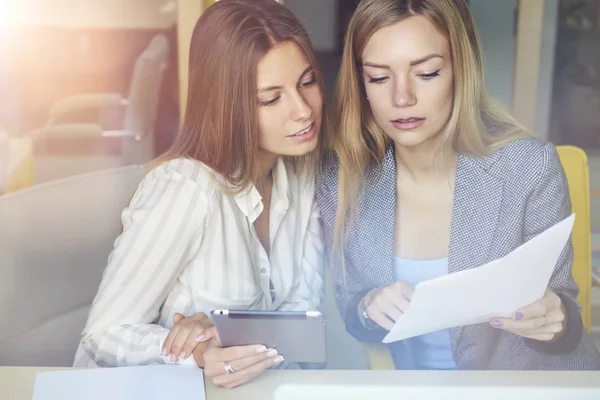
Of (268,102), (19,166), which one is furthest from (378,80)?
(19,166)

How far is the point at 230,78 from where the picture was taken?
1069 mm

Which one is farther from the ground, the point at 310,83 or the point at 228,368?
the point at 310,83

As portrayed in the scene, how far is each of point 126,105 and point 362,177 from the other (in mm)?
434

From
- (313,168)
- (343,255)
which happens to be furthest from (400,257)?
(313,168)

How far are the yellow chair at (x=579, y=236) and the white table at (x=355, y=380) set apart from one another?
0.45ft

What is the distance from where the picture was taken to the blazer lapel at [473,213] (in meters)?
1.14

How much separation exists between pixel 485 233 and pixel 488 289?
0.24m

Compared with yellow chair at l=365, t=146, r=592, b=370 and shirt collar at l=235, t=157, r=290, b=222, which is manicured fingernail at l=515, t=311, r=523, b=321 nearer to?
yellow chair at l=365, t=146, r=592, b=370

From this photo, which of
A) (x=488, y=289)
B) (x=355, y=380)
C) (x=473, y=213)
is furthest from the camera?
(x=473, y=213)

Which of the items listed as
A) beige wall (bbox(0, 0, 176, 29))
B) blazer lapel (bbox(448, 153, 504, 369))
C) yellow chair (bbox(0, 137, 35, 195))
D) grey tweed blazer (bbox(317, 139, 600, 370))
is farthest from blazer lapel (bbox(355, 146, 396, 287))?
yellow chair (bbox(0, 137, 35, 195))

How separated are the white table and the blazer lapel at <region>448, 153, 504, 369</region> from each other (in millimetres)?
195

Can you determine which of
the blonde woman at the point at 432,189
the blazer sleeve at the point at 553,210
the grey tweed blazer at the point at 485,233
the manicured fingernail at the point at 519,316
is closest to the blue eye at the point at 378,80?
the blonde woman at the point at 432,189

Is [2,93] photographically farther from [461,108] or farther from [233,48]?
[461,108]

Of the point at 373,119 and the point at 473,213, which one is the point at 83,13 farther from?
the point at 473,213
